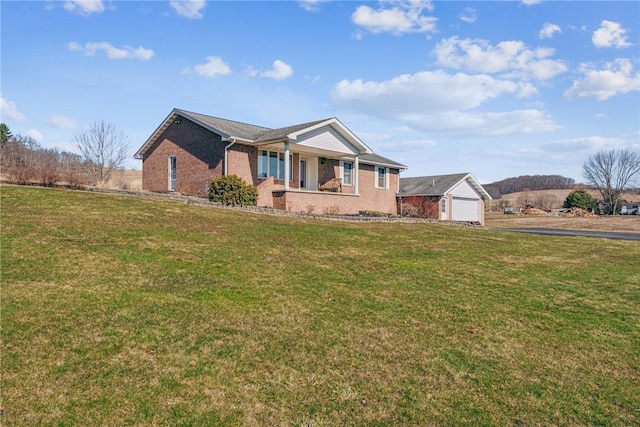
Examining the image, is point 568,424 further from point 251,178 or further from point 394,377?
point 251,178

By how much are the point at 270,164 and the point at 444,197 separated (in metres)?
16.3

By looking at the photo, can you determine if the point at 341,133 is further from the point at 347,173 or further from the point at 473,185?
the point at 473,185

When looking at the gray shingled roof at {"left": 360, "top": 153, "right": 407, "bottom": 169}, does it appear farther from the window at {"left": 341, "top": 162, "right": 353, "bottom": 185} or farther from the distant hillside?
the distant hillside

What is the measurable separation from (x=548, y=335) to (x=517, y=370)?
1.54 m

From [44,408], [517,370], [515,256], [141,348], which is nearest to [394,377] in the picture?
[517,370]

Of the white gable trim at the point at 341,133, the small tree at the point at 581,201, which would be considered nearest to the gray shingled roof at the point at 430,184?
the white gable trim at the point at 341,133

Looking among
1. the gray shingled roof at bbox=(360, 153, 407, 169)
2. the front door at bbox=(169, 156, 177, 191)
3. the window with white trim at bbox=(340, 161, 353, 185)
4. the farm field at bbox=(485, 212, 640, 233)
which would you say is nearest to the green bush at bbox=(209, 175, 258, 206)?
the front door at bbox=(169, 156, 177, 191)

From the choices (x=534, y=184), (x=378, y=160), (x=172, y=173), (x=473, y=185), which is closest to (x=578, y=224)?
(x=473, y=185)

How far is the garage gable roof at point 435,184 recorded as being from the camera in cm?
3338

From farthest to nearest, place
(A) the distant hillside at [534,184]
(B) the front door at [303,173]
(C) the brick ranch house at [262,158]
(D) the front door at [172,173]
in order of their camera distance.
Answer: (A) the distant hillside at [534,184], (B) the front door at [303,173], (D) the front door at [172,173], (C) the brick ranch house at [262,158]

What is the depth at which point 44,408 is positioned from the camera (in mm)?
3693

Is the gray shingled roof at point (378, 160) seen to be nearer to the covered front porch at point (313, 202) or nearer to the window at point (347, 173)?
the window at point (347, 173)

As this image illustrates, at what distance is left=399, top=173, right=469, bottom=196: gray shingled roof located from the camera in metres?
33.3

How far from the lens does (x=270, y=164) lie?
76.6 ft
